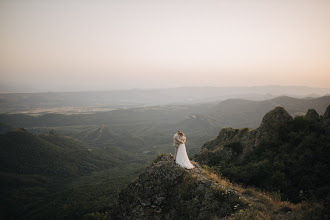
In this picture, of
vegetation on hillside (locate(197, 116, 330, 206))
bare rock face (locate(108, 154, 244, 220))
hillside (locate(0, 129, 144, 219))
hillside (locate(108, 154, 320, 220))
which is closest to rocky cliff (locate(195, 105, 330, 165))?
vegetation on hillside (locate(197, 116, 330, 206))

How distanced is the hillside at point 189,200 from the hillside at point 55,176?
5971 cm

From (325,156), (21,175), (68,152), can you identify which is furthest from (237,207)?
(68,152)

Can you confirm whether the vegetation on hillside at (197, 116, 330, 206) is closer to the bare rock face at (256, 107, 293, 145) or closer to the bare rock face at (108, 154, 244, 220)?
the bare rock face at (256, 107, 293, 145)

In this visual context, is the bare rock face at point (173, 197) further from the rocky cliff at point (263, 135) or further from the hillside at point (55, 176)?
the hillside at point (55, 176)

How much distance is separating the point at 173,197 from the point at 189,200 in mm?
1590

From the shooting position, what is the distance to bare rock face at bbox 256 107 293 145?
28.6 meters

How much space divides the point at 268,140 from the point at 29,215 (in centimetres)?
10882

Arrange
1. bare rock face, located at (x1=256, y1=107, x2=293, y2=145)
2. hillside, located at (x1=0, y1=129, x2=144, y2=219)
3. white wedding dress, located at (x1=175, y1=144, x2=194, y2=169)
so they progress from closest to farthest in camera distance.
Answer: white wedding dress, located at (x1=175, y1=144, x2=194, y2=169)
bare rock face, located at (x1=256, y1=107, x2=293, y2=145)
hillside, located at (x1=0, y1=129, x2=144, y2=219)

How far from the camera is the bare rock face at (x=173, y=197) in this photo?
42.8 ft

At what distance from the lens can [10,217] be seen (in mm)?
86062

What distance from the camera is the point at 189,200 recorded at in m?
14.2

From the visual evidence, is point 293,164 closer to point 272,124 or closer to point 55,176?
point 272,124

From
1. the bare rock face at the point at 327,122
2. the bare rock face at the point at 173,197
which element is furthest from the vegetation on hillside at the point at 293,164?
the bare rock face at the point at 173,197

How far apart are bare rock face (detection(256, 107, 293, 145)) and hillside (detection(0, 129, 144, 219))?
61423mm
